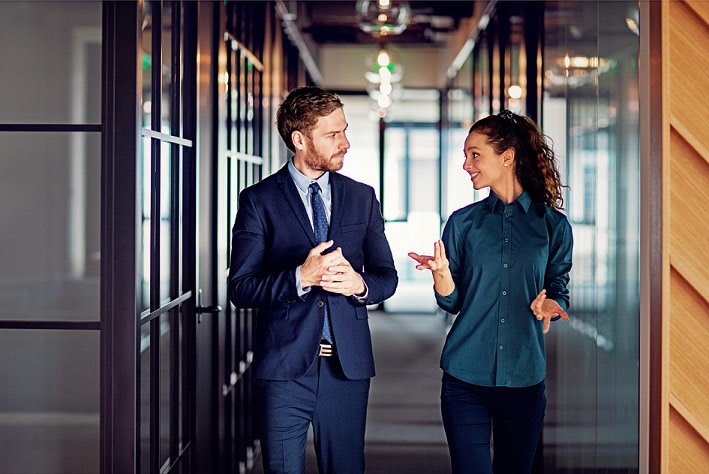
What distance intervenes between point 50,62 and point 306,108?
4179 millimetres

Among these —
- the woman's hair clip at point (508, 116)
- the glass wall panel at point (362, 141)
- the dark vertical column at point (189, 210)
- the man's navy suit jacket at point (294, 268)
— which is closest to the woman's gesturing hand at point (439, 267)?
the man's navy suit jacket at point (294, 268)

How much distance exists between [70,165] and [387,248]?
5.73 m

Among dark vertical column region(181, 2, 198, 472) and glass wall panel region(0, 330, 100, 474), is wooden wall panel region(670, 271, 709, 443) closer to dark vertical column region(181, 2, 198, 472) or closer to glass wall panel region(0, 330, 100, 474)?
dark vertical column region(181, 2, 198, 472)

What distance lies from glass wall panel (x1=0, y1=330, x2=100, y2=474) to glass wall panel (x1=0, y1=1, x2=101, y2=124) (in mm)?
1459

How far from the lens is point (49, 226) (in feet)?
26.1

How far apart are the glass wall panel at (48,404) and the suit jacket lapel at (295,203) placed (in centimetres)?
165

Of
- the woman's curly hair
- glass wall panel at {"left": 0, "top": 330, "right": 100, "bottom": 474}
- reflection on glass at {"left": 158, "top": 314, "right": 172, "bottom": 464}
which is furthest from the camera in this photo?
glass wall panel at {"left": 0, "top": 330, "right": 100, "bottom": 474}

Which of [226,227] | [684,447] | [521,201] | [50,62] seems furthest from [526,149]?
[50,62]

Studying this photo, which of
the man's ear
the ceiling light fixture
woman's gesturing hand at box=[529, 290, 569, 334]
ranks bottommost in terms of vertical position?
woman's gesturing hand at box=[529, 290, 569, 334]

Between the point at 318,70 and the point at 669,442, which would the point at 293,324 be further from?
the point at 318,70

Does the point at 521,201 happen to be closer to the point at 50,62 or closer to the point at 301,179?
the point at 301,179

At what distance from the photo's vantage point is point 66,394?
547cm

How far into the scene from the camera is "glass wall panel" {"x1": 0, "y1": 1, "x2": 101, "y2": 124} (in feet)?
17.4

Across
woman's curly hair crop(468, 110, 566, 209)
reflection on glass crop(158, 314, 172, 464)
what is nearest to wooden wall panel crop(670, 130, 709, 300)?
woman's curly hair crop(468, 110, 566, 209)
